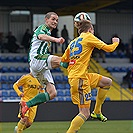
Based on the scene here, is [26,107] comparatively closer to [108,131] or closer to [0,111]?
[108,131]

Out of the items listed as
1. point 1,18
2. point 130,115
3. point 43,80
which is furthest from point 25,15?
point 43,80

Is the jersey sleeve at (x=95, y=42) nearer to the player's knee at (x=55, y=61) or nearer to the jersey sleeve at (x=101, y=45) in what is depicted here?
the jersey sleeve at (x=101, y=45)

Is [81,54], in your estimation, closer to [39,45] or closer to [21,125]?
[39,45]

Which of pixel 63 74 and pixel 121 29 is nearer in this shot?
pixel 63 74

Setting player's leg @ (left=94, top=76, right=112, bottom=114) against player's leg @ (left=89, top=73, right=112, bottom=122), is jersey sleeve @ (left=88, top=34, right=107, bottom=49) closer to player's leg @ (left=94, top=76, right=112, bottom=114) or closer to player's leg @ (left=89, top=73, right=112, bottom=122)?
player's leg @ (left=89, top=73, right=112, bottom=122)

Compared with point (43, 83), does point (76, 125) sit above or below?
below

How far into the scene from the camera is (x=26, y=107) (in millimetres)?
10914

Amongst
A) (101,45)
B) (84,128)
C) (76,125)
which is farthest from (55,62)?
(84,128)

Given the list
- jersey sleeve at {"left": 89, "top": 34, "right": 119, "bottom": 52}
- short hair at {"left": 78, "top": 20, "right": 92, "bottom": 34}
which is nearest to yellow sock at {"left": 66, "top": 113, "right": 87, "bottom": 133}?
jersey sleeve at {"left": 89, "top": 34, "right": 119, "bottom": 52}

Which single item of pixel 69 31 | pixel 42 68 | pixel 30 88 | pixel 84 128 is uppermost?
pixel 69 31

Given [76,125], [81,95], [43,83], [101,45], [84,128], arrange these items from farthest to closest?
[84,128]
[43,83]
[81,95]
[101,45]
[76,125]

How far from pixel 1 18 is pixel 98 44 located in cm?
2185

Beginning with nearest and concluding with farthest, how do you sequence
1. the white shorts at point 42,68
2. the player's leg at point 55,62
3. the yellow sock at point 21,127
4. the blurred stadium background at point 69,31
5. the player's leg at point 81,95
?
the player's leg at point 81,95 < the player's leg at point 55,62 < the white shorts at point 42,68 < the yellow sock at point 21,127 < the blurred stadium background at point 69,31

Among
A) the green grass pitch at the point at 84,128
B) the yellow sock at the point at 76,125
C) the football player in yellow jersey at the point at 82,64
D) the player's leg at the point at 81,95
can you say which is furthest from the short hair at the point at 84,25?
the green grass pitch at the point at 84,128
